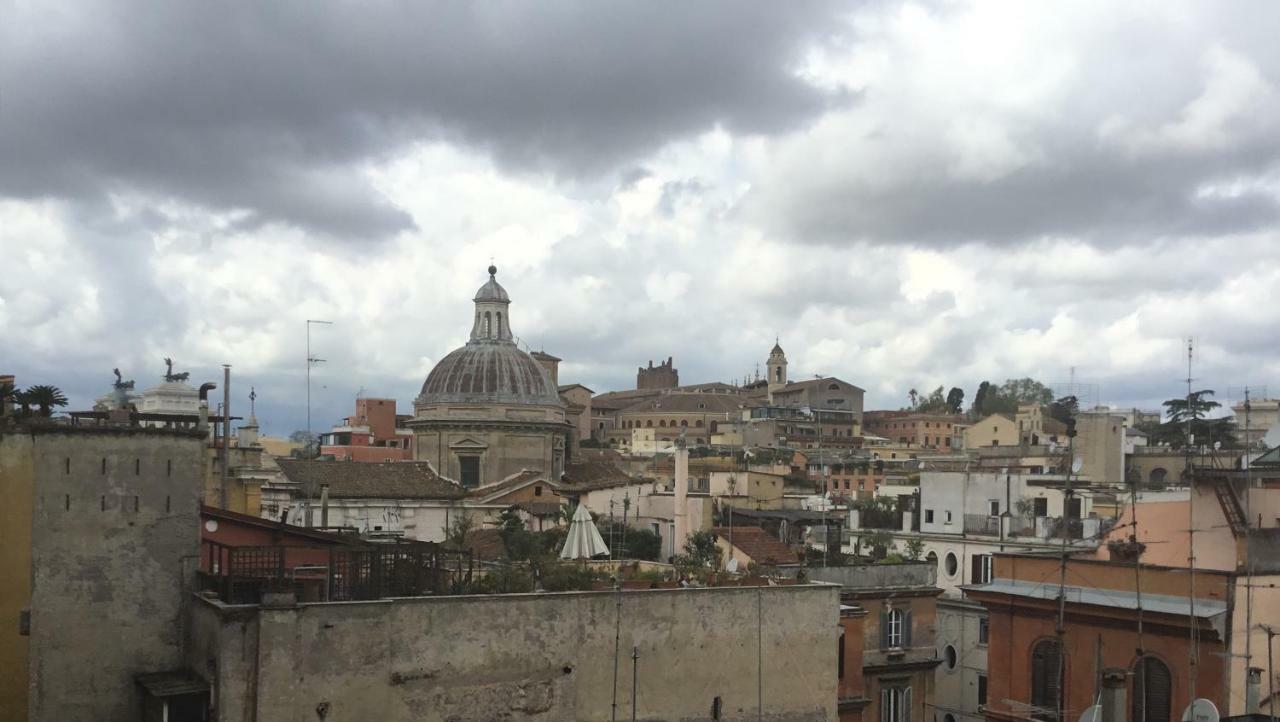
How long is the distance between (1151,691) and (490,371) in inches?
1571

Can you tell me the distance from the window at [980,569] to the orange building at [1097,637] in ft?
36.2

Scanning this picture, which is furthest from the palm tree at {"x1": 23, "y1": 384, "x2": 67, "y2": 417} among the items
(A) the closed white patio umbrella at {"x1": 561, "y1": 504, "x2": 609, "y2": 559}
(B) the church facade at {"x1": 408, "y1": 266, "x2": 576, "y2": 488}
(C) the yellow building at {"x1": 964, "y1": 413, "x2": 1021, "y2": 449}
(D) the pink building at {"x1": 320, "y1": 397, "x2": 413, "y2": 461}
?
(C) the yellow building at {"x1": 964, "y1": 413, "x2": 1021, "y2": 449}

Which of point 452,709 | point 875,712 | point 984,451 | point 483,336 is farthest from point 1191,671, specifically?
point 984,451

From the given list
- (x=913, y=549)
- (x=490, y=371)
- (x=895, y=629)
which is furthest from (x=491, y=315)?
(x=895, y=629)

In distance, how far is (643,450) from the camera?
11394 centimetres

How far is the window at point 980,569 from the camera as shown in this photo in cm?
3597

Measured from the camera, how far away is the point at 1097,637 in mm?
22500

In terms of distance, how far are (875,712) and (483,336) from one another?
36.0 meters

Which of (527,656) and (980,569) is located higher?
(527,656)

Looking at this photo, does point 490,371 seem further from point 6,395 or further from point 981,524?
point 6,395

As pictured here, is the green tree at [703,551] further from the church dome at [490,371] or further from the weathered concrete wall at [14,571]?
the church dome at [490,371]

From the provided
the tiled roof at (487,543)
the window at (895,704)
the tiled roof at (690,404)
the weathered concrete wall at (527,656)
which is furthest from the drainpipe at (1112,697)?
the tiled roof at (690,404)

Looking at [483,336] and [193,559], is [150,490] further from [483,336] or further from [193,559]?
[483,336]

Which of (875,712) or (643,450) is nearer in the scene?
(875,712)
